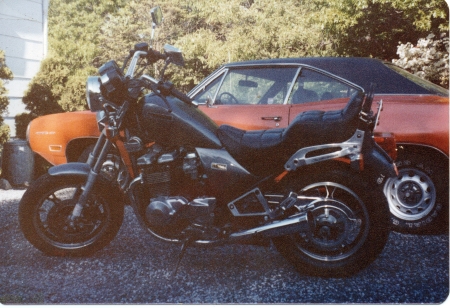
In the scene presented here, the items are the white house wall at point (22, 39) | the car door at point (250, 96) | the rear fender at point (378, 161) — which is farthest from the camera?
the car door at point (250, 96)

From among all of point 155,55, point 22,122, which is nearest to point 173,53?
point 155,55

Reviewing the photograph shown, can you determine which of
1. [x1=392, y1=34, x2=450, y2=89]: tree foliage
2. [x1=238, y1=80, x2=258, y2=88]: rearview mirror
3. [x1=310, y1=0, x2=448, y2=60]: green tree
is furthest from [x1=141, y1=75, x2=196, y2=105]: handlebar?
[x1=392, y1=34, x2=450, y2=89]: tree foliage

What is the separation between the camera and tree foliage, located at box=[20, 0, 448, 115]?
3.04 metres

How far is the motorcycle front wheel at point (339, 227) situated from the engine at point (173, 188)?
53 centimetres

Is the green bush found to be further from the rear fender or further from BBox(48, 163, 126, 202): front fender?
the rear fender

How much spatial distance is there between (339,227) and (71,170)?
1.62 m

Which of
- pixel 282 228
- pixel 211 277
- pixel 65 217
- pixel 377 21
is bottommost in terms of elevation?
pixel 211 277

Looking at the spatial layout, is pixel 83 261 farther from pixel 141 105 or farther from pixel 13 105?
pixel 13 105

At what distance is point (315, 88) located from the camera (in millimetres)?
→ 3396

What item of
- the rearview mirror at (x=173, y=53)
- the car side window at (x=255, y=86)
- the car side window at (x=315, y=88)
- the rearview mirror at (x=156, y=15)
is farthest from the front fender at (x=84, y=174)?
the car side window at (x=315, y=88)

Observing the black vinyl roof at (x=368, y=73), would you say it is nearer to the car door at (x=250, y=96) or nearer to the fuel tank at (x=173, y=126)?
the car door at (x=250, y=96)

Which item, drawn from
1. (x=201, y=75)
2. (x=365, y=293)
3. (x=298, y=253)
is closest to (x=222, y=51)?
(x=201, y=75)

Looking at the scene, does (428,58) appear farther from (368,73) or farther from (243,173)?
(243,173)

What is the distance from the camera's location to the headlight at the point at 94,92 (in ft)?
8.63
